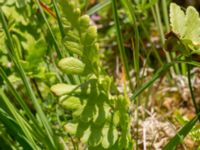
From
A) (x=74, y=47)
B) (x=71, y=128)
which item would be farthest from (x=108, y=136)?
(x=74, y=47)

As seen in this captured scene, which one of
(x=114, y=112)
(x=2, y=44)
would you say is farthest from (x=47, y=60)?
(x=114, y=112)

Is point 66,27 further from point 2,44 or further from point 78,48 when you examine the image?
point 2,44

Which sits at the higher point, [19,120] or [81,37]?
[81,37]

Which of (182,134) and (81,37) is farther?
(182,134)

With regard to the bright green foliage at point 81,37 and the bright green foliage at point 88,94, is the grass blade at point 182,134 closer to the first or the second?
the bright green foliage at point 88,94

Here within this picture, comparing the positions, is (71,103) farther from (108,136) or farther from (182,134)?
(182,134)

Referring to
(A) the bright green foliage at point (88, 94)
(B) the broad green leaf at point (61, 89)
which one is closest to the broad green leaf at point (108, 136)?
(A) the bright green foliage at point (88, 94)
